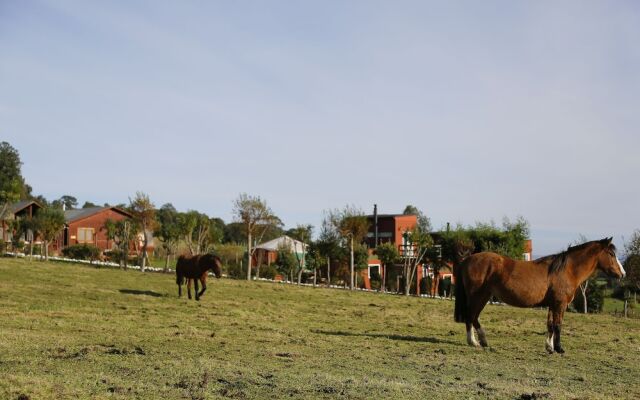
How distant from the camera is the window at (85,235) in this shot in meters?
64.7

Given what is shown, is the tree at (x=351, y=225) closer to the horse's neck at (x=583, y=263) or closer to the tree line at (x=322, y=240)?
the tree line at (x=322, y=240)

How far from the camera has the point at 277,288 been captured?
102ft

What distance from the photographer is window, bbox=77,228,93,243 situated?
2547 inches

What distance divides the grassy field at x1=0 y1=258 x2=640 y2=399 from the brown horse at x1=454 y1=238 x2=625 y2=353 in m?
0.79

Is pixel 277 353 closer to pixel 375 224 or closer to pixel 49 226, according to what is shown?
pixel 49 226

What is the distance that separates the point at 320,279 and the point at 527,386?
38.6 m

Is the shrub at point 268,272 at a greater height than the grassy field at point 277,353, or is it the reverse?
the grassy field at point 277,353

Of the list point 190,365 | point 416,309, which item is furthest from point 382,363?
point 416,309

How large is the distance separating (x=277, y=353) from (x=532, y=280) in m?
5.68

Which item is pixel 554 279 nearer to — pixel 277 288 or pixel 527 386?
pixel 527 386

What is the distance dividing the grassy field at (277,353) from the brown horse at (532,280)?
2.60ft

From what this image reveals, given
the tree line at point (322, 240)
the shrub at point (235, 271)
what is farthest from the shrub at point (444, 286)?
the shrub at point (235, 271)

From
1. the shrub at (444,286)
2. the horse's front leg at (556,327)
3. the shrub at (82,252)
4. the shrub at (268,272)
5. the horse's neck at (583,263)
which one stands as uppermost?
the horse's neck at (583,263)

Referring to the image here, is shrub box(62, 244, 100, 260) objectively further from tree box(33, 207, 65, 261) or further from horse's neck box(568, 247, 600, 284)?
horse's neck box(568, 247, 600, 284)
